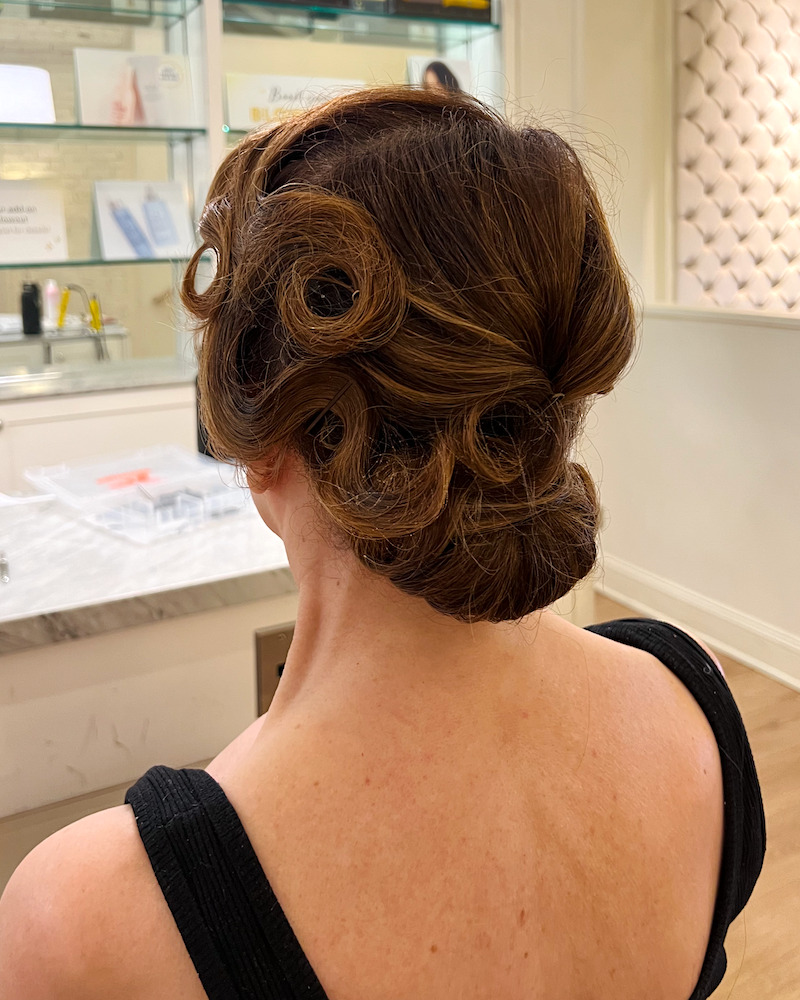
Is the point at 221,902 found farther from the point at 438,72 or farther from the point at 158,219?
the point at 438,72

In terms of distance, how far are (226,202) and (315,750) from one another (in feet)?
1.11

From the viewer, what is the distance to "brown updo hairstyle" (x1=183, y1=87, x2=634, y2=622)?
0.50 metres

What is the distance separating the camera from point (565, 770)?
0.61 m

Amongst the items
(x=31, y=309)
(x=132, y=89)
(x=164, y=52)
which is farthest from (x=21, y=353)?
(x=164, y=52)

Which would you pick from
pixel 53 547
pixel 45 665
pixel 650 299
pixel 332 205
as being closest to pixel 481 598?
pixel 332 205

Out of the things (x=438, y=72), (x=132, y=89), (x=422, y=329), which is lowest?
(x=422, y=329)

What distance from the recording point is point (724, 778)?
2.23 feet

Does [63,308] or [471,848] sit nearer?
[471,848]

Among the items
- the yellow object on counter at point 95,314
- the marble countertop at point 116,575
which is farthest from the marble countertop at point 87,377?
the marble countertop at point 116,575

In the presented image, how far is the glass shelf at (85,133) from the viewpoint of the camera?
123 inches

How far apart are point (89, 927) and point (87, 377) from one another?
A: 2.89 metres

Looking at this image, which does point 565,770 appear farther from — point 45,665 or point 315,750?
point 45,665

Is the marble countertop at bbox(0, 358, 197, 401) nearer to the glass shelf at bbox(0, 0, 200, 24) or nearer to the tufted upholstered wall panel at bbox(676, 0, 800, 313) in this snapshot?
the glass shelf at bbox(0, 0, 200, 24)

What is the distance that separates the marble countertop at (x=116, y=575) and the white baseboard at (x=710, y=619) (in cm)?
221
